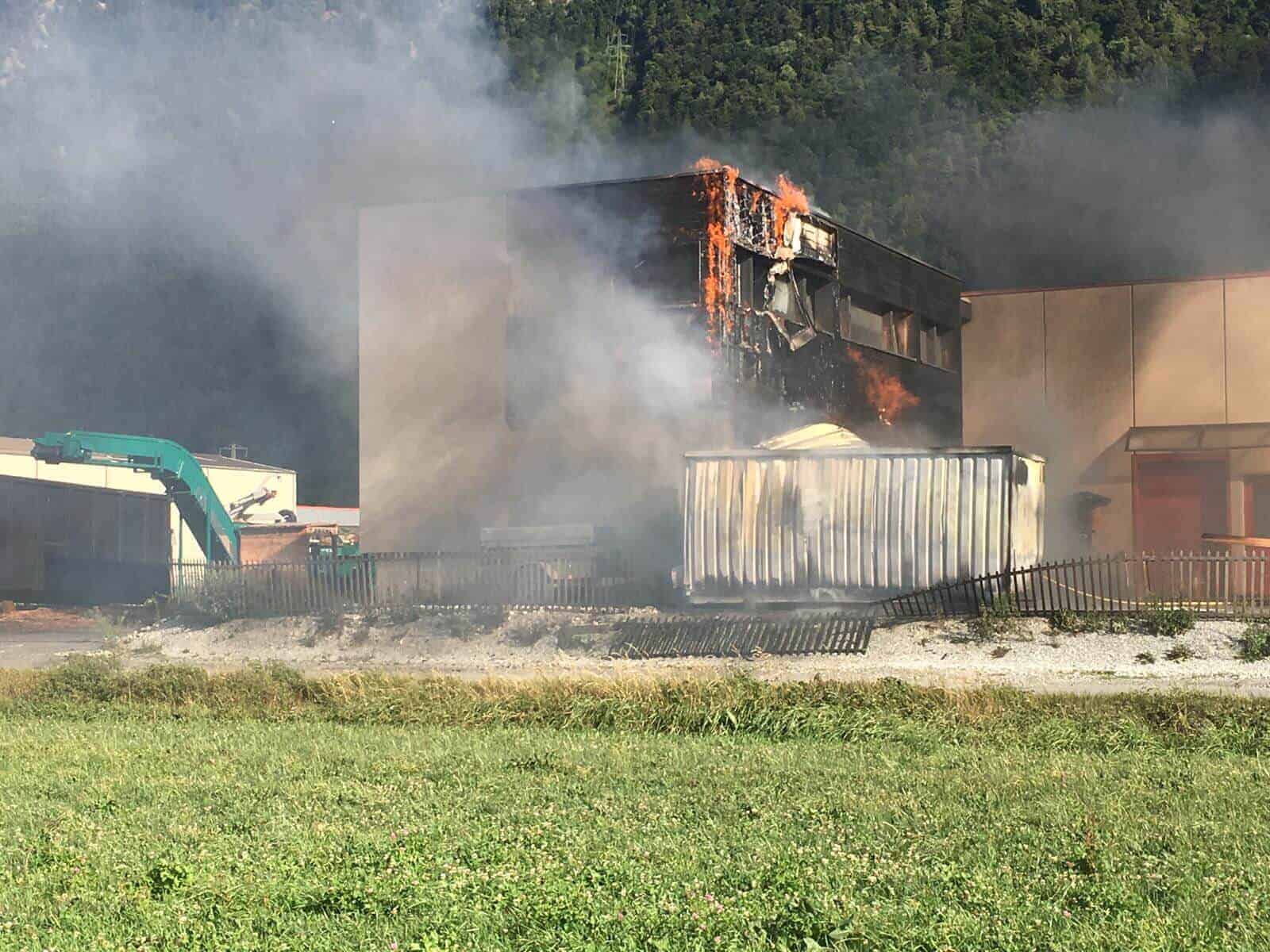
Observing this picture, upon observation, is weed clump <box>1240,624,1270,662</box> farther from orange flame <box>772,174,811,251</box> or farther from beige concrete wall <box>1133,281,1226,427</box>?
beige concrete wall <box>1133,281,1226,427</box>

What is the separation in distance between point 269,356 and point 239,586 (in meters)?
47.2

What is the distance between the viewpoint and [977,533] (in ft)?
71.9

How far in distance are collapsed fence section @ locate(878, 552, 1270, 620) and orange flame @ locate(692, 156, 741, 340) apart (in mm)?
7345

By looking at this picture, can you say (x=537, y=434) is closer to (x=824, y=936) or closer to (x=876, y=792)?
(x=876, y=792)

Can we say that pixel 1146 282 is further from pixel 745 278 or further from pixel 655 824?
pixel 655 824

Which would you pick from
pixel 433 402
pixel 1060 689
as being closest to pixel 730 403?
pixel 433 402

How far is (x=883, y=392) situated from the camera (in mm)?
34125

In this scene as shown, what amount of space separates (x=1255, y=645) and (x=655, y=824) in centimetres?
1256

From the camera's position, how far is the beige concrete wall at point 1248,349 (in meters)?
34.8

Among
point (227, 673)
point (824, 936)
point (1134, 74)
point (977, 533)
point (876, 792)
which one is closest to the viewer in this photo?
point (824, 936)

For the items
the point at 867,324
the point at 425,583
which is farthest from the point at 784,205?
the point at 425,583

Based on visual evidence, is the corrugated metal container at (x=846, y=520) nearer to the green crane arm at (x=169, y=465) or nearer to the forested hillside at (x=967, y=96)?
the green crane arm at (x=169, y=465)

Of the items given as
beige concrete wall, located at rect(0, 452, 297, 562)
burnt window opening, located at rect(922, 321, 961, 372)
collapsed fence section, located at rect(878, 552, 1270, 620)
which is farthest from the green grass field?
burnt window opening, located at rect(922, 321, 961, 372)

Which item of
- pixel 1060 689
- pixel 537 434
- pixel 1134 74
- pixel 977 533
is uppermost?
pixel 1134 74
